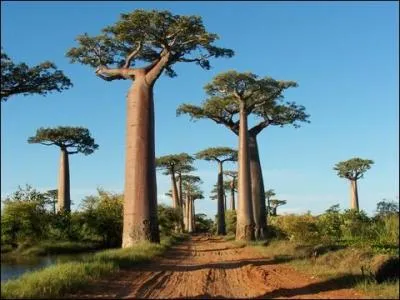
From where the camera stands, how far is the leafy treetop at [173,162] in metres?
42.1

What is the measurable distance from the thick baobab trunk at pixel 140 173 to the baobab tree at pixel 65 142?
1389 centimetres

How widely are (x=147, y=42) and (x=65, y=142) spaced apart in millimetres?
14441

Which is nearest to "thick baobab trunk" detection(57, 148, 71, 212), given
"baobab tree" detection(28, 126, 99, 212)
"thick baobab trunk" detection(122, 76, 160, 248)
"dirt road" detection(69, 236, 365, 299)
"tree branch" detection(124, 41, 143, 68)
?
"baobab tree" detection(28, 126, 99, 212)

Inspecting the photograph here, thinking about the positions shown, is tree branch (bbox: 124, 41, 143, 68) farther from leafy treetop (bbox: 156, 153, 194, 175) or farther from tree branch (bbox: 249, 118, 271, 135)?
leafy treetop (bbox: 156, 153, 194, 175)

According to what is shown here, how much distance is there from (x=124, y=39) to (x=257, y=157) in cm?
1141

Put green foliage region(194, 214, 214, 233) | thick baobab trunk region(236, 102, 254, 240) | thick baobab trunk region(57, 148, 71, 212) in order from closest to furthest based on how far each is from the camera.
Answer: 1. thick baobab trunk region(236, 102, 254, 240)
2. thick baobab trunk region(57, 148, 71, 212)
3. green foliage region(194, 214, 214, 233)

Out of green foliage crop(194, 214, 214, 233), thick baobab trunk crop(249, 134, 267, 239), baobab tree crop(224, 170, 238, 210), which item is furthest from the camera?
green foliage crop(194, 214, 214, 233)

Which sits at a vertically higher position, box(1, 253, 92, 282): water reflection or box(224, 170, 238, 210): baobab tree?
box(224, 170, 238, 210): baobab tree

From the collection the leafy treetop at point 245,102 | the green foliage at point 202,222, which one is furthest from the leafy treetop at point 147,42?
the green foliage at point 202,222

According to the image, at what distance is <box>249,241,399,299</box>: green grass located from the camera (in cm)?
766

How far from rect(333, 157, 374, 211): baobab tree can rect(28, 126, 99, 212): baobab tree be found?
1970cm

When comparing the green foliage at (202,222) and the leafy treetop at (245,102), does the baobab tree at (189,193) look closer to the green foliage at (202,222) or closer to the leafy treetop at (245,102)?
the green foliage at (202,222)

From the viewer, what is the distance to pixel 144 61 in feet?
60.0

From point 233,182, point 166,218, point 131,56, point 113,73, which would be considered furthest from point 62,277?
point 233,182
